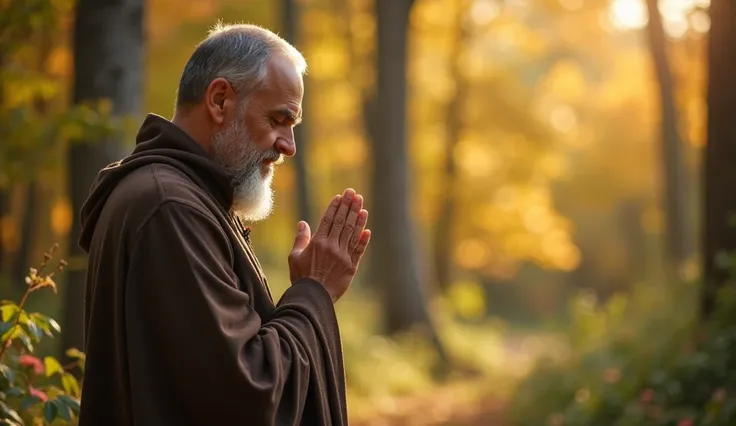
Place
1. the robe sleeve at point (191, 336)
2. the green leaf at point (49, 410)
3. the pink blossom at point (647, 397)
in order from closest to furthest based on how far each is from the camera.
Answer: the robe sleeve at point (191, 336) → the green leaf at point (49, 410) → the pink blossom at point (647, 397)

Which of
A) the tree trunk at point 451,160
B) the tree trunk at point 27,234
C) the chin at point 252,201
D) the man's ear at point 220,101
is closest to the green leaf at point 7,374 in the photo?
the chin at point 252,201

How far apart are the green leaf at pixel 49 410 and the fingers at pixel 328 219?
122cm

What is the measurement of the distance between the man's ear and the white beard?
0.03m

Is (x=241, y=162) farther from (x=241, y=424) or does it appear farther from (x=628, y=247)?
(x=628, y=247)

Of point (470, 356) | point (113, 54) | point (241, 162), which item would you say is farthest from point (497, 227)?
point (241, 162)

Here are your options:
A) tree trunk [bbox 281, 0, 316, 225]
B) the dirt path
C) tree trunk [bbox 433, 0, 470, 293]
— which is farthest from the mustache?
tree trunk [bbox 433, 0, 470, 293]

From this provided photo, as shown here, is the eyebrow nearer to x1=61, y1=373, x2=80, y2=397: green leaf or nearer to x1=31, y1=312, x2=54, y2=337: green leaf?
x1=31, y1=312, x2=54, y2=337: green leaf

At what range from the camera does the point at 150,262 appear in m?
2.62

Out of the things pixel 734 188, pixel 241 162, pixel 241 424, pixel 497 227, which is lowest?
pixel 241 424

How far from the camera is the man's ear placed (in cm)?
297

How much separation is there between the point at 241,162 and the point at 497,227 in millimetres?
21980

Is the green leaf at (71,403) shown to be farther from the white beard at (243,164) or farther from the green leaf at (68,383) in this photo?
the white beard at (243,164)

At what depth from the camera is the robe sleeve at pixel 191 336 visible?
2594 mm

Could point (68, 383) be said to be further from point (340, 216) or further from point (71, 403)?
point (340, 216)
